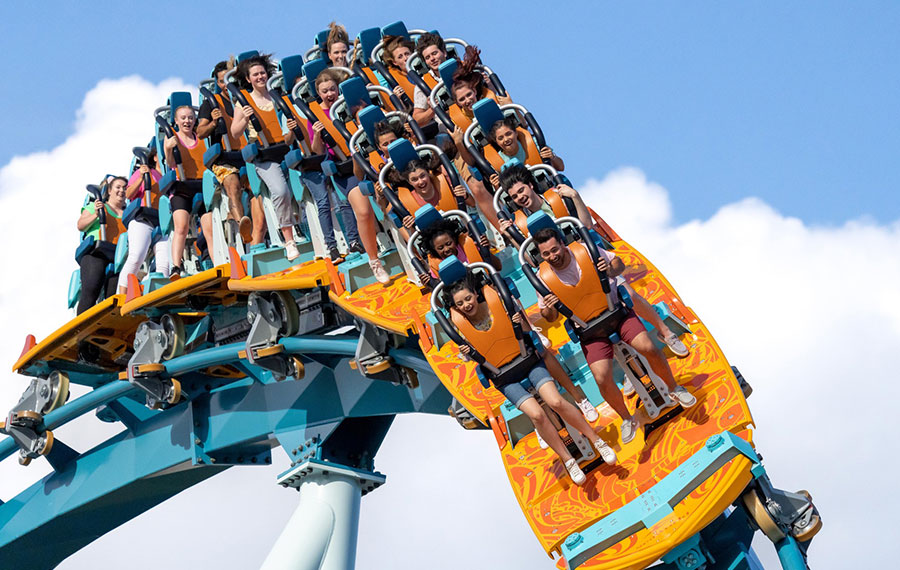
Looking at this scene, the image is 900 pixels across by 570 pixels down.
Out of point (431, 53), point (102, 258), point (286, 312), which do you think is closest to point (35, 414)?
point (102, 258)

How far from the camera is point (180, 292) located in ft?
24.4

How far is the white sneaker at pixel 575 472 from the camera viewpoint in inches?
194

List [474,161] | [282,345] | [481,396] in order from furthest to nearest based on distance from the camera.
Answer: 1. [282,345]
2. [474,161]
3. [481,396]

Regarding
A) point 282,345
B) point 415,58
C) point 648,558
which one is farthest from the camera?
point 415,58

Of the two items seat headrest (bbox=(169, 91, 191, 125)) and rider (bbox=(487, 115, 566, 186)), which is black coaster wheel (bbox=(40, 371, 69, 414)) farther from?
rider (bbox=(487, 115, 566, 186))

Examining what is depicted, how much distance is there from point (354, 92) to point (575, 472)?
3112 millimetres

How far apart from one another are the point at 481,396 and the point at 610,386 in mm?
824

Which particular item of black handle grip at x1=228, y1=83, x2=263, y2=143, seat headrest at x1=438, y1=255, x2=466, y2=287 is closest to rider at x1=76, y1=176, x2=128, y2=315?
black handle grip at x1=228, y1=83, x2=263, y2=143

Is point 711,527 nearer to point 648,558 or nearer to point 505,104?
point 648,558

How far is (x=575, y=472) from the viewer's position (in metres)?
4.94

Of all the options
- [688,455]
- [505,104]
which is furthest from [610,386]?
[505,104]

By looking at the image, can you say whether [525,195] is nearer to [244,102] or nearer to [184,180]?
[244,102]

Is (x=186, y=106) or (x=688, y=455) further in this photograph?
(x=186, y=106)

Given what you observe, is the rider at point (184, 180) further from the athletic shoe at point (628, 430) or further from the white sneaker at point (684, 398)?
the white sneaker at point (684, 398)
